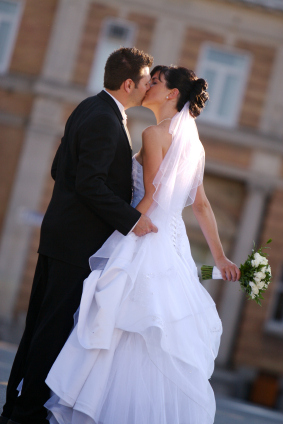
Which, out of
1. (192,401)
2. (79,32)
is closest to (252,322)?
(79,32)

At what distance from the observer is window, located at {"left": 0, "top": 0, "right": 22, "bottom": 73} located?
11.4m

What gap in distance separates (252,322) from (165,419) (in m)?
8.83

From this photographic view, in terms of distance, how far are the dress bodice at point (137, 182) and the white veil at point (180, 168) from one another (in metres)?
0.15

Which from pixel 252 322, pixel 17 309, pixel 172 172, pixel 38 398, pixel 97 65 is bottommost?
pixel 17 309

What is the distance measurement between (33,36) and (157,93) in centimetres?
923

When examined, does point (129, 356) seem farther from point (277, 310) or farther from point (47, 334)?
point (277, 310)

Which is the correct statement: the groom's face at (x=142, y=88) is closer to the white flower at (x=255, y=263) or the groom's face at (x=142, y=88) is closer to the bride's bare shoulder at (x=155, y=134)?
the bride's bare shoulder at (x=155, y=134)

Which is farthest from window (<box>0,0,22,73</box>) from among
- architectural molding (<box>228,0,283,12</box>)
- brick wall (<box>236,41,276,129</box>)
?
brick wall (<box>236,41,276,129</box>)

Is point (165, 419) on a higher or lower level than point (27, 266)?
higher

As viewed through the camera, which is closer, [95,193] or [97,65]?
[95,193]

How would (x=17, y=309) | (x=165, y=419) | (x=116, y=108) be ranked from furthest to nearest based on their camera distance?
(x=17, y=309), (x=116, y=108), (x=165, y=419)

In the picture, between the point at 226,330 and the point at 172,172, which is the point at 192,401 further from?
the point at 226,330

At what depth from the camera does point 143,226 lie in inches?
107

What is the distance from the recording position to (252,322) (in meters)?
11.0
